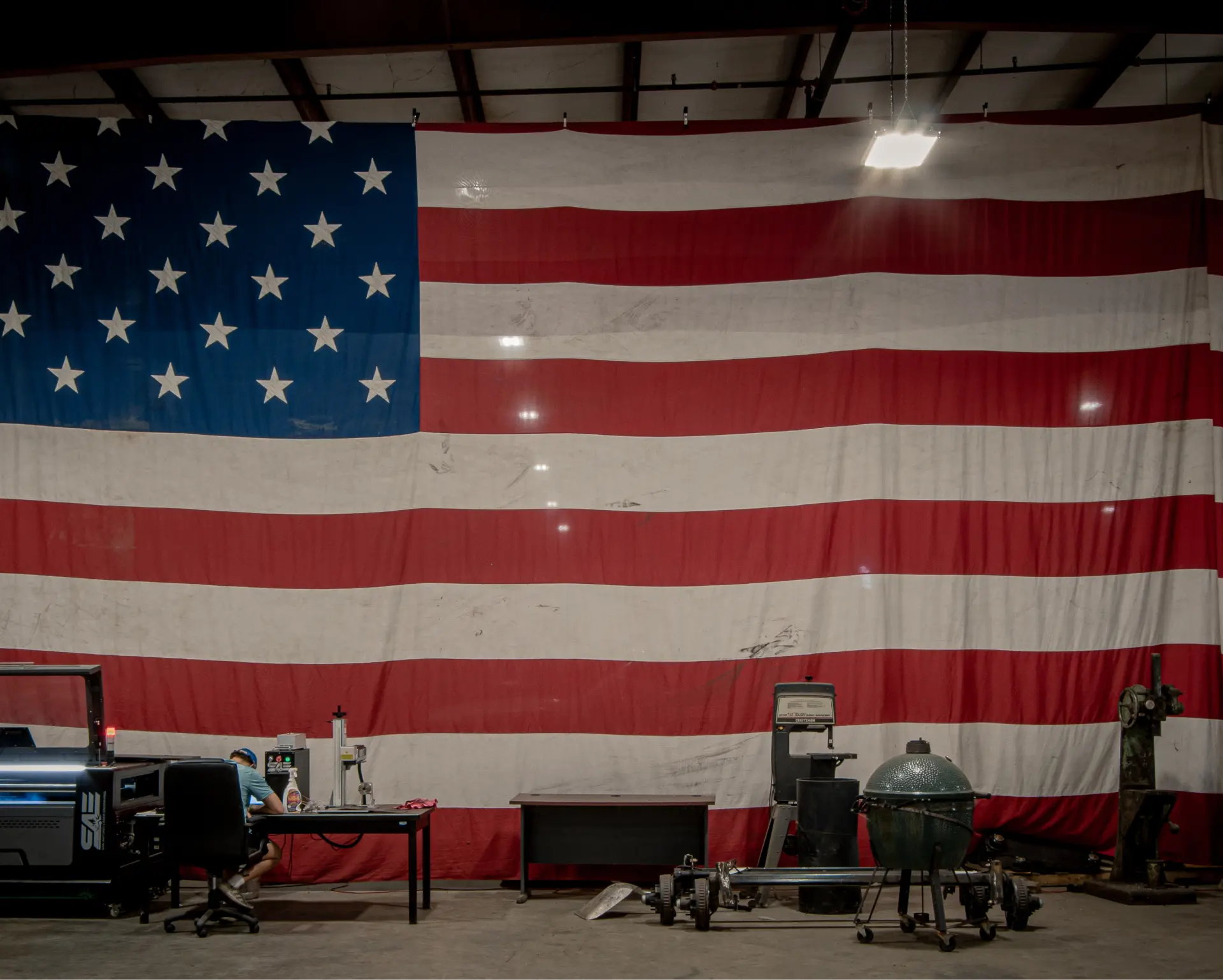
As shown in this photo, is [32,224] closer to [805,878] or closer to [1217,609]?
[805,878]

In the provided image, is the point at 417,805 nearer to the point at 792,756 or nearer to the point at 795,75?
the point at 792,756

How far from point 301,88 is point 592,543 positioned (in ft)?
11.9

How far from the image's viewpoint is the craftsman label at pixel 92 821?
5.50 m

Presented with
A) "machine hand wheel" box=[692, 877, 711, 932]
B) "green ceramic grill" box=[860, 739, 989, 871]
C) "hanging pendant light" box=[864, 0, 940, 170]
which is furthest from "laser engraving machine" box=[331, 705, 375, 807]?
"hanging pendant light" box=[864, 0, 940, 170]

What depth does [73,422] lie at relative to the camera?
22.1 feet

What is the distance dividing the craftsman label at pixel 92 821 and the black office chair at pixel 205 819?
59 centimetres

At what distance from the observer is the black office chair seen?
5.08 metres

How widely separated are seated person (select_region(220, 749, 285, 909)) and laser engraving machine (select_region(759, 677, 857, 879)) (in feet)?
8.61

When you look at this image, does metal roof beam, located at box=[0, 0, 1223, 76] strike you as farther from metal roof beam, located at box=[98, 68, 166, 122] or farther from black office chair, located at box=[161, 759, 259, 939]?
black office chair, located at box=[161, 759, 259, 939]

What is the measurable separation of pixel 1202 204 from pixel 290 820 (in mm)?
6605

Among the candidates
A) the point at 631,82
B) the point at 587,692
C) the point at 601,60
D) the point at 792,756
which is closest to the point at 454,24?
the point at 601,60

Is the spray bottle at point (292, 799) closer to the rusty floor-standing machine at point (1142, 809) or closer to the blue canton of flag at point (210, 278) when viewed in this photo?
the blue canton of flag at point (210, 278)

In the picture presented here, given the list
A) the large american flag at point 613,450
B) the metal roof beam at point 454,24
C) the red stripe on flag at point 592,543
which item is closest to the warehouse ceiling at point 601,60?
the metal roof beam at point 454,24

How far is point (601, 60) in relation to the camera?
6988 millimetres
